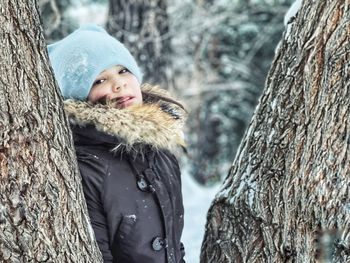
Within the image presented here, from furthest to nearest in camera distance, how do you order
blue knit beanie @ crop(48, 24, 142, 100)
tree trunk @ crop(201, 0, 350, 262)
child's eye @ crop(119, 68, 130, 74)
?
child's eye @ crop(119, 68, 130, 74)
blue knit beanie @ crop(48, 24, 142, 100)
tree trunk @ crop(201, 0, 350, 262)

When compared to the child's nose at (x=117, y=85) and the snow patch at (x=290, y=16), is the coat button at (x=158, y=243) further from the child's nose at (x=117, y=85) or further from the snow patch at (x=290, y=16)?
the snow patch at (x=290, y=16)

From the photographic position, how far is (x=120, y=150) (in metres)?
2.61

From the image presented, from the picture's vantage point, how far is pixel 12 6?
6.41 feet

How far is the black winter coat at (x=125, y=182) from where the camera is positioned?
2502mm

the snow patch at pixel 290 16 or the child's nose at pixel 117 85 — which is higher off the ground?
the snow patch at pixel 290 16

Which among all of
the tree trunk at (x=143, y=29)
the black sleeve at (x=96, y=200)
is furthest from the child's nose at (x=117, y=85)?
the tree trunk at (x=143, y=29)

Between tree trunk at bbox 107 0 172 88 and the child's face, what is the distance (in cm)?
497

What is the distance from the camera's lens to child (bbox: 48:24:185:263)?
2520 millimetres

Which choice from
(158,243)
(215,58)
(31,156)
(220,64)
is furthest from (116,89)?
(215,58)

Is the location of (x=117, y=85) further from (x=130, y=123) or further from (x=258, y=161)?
(x=258, y=161)

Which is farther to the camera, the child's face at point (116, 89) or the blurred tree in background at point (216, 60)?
the blurred tree in background at point (216, 60)

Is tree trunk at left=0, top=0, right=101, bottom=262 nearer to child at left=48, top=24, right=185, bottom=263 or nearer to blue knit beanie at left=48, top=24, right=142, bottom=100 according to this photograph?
child at left=48, top=24, right=185, bottom=263

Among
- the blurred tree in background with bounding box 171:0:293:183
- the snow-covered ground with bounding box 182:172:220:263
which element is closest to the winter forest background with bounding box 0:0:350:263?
the snow-covered ground with bounding box 182:172:220:263

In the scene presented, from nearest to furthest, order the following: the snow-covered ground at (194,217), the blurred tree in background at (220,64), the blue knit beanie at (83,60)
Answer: the blue knit beanie at (83,60), the snow-covered ground at (194,217), the blurred tree in background at (220,64)
